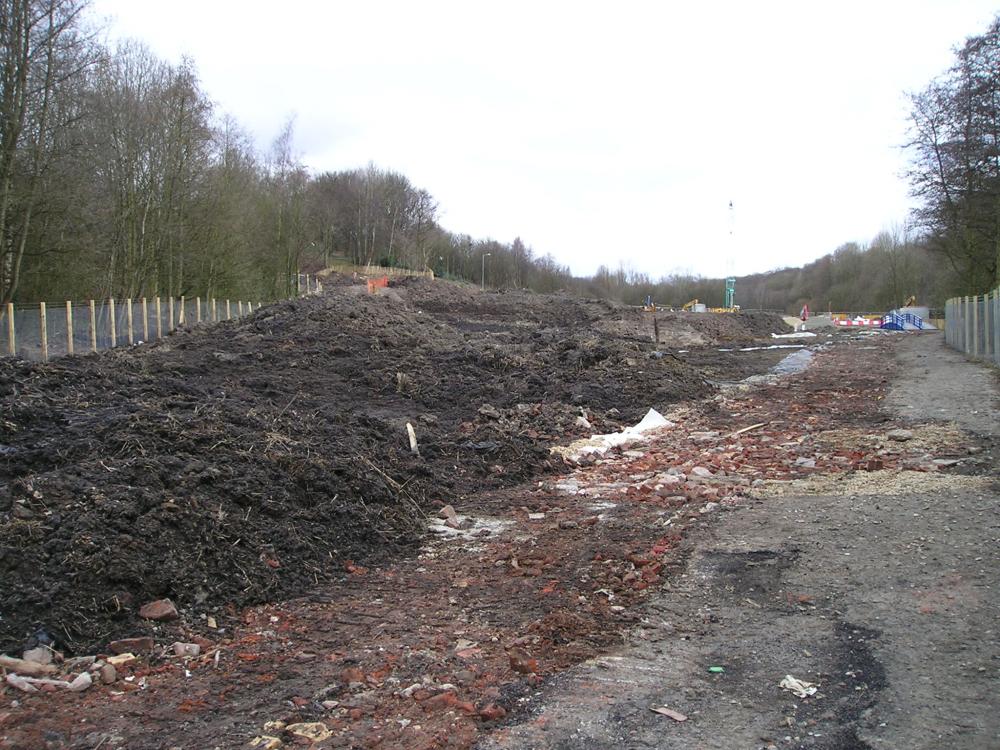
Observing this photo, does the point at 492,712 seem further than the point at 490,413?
No

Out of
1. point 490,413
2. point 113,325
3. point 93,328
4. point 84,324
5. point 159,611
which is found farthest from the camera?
point 113,325

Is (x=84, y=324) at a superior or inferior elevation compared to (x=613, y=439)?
superior

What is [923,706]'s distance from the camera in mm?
3385

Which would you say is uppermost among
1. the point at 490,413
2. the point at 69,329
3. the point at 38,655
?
the point at 69,329

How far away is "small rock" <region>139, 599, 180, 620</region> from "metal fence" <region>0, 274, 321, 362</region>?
12.9 metres

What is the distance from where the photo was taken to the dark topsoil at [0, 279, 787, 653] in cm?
468

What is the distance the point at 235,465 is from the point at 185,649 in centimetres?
222

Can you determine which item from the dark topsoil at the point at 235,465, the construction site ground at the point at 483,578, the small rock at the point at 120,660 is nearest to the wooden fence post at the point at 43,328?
the dark topsoil at the point at 235,465

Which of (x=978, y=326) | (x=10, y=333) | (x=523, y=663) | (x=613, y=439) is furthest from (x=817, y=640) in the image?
(x=978, y=326)

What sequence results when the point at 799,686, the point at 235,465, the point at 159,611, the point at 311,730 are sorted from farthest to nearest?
1. the point at 235,465
2. the point at 159,611
3. the point at 799,686
4. the point at 311,730

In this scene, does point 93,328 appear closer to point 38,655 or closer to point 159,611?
point 159,611

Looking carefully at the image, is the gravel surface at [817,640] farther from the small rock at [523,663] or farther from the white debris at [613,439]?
the white debris at [613,439]

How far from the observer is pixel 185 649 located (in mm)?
4301

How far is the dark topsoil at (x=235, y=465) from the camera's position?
4.68m
